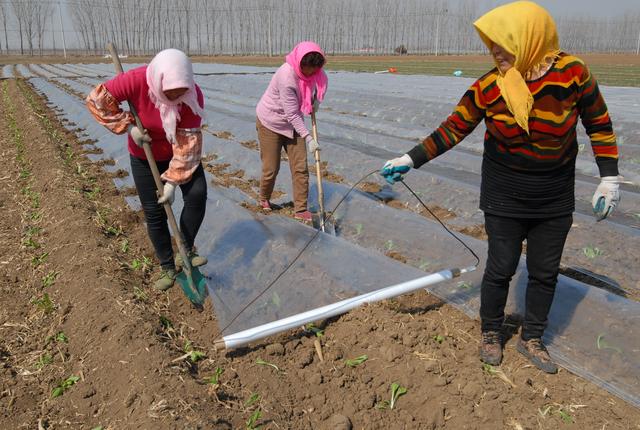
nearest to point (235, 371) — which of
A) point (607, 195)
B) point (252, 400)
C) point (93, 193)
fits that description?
point (252, 400)

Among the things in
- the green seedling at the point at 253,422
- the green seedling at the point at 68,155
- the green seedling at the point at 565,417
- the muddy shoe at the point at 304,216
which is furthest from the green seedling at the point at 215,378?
the green seedling at the point at 68,155

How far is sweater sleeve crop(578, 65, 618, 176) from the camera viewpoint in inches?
81.4

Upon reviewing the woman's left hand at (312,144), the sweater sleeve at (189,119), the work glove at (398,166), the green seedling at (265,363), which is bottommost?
the green seedling at (265,363)

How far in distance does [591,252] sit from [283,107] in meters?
2.62

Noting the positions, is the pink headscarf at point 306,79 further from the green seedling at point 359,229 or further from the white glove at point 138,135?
the white glove at point 138,135

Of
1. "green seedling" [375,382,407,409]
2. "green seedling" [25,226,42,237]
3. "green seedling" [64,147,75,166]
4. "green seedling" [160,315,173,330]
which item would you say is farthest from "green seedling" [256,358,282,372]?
"green seedling" [64,147,75,166]

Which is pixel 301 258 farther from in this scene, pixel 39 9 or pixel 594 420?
pixel 39 9

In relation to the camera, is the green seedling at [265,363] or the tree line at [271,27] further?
the tree line at [271,27]

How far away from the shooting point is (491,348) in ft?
8.27

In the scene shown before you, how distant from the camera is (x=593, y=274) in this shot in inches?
132

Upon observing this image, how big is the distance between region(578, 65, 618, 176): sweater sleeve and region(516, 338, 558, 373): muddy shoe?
87 cm

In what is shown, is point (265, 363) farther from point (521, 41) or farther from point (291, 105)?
point (291, 105)

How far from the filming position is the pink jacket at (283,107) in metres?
4.22

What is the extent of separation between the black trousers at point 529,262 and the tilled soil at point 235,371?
9.8 inches
